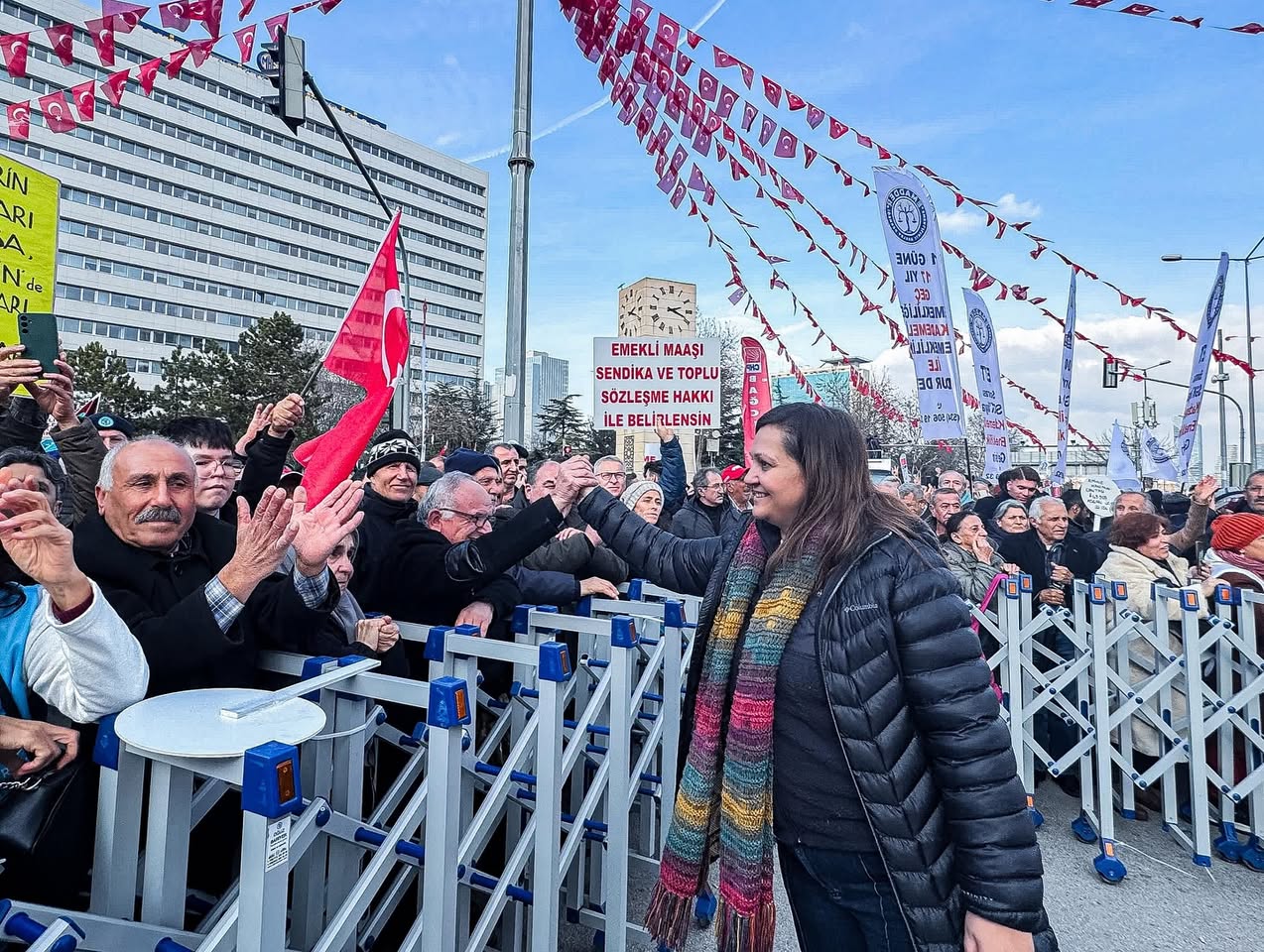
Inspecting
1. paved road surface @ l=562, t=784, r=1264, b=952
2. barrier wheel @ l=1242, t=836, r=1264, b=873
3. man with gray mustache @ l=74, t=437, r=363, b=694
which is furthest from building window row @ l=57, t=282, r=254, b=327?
barrier wheel @ l=1242, t=836, r=1264, b=873

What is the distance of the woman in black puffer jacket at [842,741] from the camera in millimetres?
1751

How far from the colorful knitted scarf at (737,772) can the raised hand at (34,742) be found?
1.56 m

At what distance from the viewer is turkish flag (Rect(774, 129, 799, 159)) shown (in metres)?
5.87

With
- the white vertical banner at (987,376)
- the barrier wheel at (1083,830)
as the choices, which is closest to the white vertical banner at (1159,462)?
the white vertical banner at (987,376)

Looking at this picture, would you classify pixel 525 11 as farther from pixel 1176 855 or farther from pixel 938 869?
pixel 1176 855

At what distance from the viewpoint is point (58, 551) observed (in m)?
1.68

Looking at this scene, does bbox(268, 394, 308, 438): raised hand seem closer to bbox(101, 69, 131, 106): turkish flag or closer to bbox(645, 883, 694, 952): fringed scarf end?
bbox(645, 883, 694, 952): fringed scarf end

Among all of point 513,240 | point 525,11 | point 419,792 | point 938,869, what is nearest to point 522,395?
point 513,240

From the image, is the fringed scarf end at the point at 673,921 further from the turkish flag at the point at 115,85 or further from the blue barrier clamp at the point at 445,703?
the turkish flag at the point at 115,85

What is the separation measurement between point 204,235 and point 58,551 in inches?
2925

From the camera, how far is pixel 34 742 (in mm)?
1725

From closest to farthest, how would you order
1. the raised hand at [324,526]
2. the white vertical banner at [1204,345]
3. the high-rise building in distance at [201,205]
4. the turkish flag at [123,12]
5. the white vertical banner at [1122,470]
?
the raised hand at [324,526] → the turkish flag at [123,12] → the white vertical banner at [1204,345] → the white vertical banner at [1122,470] → the high-rise building in distance at [201,205]

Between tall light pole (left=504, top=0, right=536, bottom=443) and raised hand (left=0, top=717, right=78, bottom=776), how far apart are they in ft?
15.2

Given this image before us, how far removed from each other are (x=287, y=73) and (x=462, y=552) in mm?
4869
